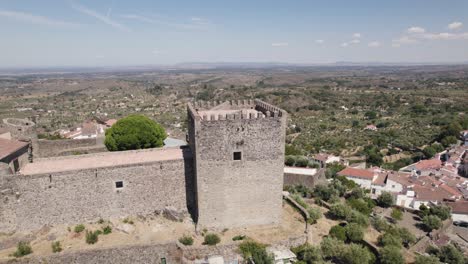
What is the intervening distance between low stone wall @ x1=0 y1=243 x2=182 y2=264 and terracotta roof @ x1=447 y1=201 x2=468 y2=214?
32822 mm

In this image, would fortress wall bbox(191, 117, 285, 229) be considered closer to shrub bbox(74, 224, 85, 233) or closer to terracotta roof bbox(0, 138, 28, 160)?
shrub bbox(74, 224, 85, 233)

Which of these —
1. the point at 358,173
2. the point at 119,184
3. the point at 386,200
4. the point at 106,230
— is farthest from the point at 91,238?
the point at 358,173

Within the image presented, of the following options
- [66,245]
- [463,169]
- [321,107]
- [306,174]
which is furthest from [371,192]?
[321,107]

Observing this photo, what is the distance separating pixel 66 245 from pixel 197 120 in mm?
8857

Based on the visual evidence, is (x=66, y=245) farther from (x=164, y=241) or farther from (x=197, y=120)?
(x=197, y=120)

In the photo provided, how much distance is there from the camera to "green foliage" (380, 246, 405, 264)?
18.1 m

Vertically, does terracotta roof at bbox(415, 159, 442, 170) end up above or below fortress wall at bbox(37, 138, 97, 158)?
below

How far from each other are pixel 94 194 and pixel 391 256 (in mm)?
16649

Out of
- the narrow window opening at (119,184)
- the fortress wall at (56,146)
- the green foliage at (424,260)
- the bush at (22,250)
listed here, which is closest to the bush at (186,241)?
the narrow window opening at (119,184)

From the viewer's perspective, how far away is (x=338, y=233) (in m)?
19.2

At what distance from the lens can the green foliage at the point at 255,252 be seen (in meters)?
15.4

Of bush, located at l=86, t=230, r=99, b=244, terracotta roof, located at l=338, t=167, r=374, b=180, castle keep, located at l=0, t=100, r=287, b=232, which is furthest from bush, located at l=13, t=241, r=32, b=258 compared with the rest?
terracotta roof, located at l=338, t=167, r=374, b=180

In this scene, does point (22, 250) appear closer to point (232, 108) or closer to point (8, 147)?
point (8, 147)

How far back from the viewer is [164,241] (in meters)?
16.1
